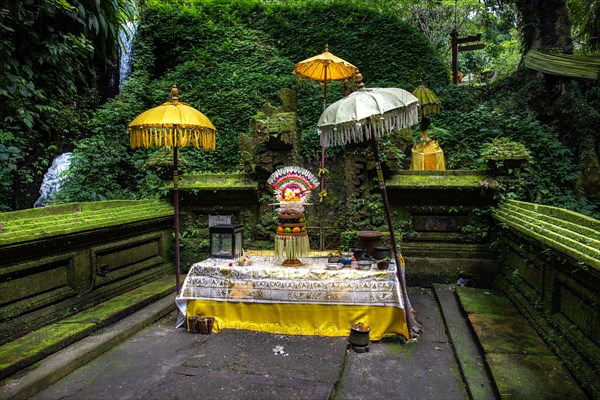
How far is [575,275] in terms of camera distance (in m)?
3.42

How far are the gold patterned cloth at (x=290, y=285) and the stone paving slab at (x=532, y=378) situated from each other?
3.91 ft

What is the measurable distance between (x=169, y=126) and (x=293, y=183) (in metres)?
1.77

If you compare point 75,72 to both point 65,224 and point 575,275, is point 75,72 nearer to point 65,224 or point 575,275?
point 65,224

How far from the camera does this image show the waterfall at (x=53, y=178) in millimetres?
9477

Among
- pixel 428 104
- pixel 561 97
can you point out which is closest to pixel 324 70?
pixel 428 104

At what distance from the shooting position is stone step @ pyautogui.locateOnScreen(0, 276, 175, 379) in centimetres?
367

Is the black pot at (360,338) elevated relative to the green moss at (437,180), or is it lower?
lower

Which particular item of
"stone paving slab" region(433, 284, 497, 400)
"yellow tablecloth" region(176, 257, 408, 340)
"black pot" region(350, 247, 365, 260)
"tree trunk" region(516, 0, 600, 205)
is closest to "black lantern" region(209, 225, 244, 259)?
"yellow tablecloth" region(176, 257, 408, 340)

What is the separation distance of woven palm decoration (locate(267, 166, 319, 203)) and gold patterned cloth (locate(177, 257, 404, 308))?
0.93m

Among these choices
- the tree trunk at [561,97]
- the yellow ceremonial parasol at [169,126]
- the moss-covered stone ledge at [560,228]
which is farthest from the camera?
the tree trunk at [561,97]

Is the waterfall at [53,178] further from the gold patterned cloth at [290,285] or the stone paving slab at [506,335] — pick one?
the stone paving slab at [506,335]

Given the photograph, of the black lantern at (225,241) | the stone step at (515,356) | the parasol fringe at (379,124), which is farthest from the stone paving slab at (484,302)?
the black lantern at (225,241)

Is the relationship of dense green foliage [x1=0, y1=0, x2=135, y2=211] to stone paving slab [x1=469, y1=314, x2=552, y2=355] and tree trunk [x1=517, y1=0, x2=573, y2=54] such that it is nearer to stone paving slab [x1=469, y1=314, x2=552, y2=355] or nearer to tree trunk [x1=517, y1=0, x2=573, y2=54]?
stone paving slab [x1=469, y1=314, x2=552, y2=355]

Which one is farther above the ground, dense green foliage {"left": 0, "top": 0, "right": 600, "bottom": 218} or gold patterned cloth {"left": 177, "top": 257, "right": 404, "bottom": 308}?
dense green foliage {"left": 0, "top": 0, "right": 600, "bottom": 218}
